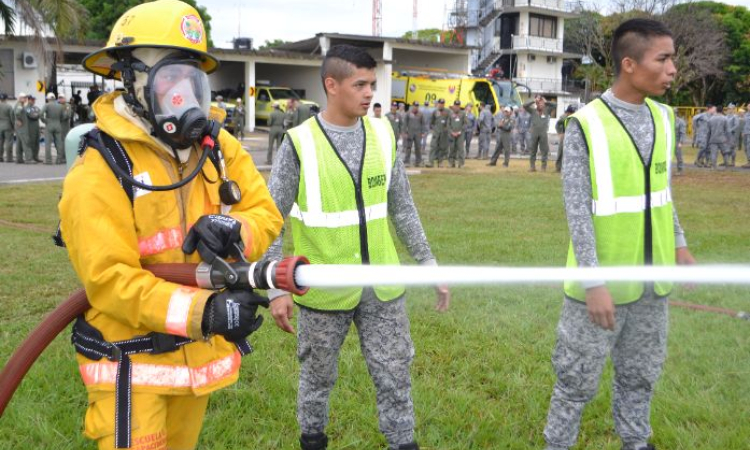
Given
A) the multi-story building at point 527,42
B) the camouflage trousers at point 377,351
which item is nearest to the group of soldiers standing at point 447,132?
the camouflage trousers at point 377,351

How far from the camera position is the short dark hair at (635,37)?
11.0 feet

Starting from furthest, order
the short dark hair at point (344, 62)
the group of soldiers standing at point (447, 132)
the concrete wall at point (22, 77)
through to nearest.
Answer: the concrete wall at point (22, 77), the group of soldiers standing at point (447, 132), the short dark hair at point (344, 62)

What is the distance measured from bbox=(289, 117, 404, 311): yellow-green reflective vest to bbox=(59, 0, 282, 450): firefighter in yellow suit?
83 cm

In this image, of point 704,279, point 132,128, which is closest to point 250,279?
point 132,128

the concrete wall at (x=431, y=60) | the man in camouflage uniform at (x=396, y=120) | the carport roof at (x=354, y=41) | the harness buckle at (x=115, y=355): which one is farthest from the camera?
the concrete wall at (x=431, y=60)

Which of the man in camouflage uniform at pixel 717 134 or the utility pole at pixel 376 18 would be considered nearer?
the man in camouflage uniform at pixel 717 134

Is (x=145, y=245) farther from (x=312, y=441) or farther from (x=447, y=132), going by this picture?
(x=447, y=132)

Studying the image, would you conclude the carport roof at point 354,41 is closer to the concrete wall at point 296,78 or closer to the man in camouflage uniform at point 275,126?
the concrete wall at point 296,78

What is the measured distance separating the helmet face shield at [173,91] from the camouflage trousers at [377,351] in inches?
55.3

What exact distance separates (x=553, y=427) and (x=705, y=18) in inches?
1764

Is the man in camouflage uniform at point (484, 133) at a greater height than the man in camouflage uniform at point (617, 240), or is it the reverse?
the man in camouflage uniform at point (484, 133)

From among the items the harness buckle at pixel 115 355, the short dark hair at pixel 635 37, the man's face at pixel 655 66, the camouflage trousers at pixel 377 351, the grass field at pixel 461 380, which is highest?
the short dark hair at pixel 635 37

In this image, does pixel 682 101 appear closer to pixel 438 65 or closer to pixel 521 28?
pixel 521 28

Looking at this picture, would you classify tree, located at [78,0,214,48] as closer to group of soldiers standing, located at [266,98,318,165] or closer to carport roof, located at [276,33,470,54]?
carport roof, located at [276,33,470,54]
